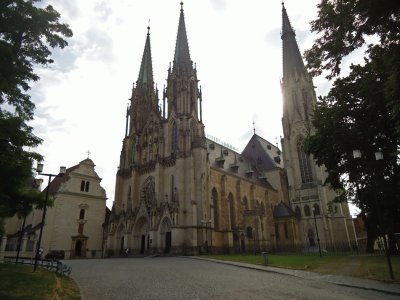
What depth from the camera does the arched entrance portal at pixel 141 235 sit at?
42312mm

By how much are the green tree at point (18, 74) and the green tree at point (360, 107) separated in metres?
12.5

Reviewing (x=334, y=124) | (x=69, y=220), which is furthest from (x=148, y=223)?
(x=334, y=124)

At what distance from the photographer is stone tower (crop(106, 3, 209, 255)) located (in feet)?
126

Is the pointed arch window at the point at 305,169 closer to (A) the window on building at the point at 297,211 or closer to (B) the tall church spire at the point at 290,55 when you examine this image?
(A) the window on building at the point at 297,211

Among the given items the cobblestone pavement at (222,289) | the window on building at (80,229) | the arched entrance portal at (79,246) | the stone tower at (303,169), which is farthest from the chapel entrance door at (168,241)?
the cobblestone pavement at (222,289)

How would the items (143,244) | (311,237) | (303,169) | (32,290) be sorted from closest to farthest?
1. (32,290)
2. (143,244)
3. (311,237)
4. (303,169)

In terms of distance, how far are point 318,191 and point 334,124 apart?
109ft

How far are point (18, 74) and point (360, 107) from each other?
21.2m

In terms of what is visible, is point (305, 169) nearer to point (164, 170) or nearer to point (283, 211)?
point (283, 211)

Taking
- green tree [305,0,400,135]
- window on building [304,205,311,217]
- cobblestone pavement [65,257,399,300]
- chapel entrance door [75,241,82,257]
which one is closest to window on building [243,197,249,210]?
window on building [304,205,311,217]

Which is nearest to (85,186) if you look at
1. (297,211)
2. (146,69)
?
(146,69)

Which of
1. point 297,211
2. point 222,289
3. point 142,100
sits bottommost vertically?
point 222,289

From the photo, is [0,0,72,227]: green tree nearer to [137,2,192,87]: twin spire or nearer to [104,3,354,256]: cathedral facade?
[104,3,354,256]: cathedral facade

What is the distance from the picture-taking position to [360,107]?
21672 mm
